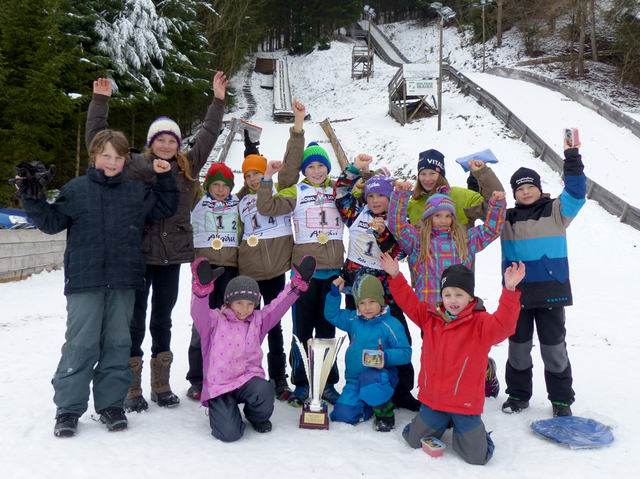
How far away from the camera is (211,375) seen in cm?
299

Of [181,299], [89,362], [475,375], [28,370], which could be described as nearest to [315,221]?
[475,375]

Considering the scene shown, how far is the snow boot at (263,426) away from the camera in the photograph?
9.70ft

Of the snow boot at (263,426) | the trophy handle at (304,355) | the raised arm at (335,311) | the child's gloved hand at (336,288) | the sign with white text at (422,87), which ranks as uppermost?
the sign with white text at (422,87)

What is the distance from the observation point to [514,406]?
3.30 m

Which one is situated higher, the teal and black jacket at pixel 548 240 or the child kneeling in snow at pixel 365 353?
the teal and black jacket at pixel 548 240

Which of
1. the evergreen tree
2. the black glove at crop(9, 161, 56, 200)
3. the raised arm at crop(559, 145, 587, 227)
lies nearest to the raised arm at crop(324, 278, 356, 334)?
the raised arm at crop(559, 145, 587, 227)

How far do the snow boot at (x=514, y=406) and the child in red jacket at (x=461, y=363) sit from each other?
0.68m

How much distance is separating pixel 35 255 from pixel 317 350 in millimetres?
6633

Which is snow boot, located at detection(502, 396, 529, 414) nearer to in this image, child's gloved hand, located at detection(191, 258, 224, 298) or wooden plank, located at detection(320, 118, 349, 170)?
child's gloved hand, located at detection(191, 258, 224, 298)

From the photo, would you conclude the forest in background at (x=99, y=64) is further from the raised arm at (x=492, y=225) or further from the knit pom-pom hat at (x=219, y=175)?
the raised arm at (x=492, y=225)

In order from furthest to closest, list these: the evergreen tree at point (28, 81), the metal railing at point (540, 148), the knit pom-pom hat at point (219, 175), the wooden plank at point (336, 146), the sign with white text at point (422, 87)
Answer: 1. the sign with white text at point (422, 87)
2. the wooden plank at point (336, 146)
3. the metal railing at point (540, 148)
4. the evergreen tree at point (28, 81)
5. the knit pom-pom hat at point (219, 175)

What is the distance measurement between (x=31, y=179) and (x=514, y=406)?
3440 millimetres

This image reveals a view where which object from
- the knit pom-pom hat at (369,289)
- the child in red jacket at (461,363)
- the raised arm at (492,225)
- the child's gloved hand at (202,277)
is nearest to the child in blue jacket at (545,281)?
the raised arm at (492,225)

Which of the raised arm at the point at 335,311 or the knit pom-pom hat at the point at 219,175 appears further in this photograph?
the knit pom-pom hat at the point at 219,175
